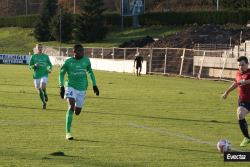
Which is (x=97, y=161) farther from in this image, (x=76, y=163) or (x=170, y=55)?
(x=170, y=55)

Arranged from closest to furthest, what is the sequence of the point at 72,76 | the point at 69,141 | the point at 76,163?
the point at 76,163
the point at 69,141
the point at 72,76

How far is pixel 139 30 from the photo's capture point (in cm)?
7769

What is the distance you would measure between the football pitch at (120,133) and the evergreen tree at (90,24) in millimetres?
57774

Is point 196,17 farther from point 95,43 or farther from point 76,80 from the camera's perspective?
point 76,80

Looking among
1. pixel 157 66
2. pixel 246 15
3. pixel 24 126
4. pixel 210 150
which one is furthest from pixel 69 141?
pixel 246 15

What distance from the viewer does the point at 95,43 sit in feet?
237

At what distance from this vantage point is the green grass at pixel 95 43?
233 feet

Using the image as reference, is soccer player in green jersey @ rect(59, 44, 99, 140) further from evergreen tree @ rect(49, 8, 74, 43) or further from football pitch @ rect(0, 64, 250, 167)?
evergreen tree @ rect(49, 8, 74, 43)

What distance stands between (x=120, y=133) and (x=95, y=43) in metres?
64.0

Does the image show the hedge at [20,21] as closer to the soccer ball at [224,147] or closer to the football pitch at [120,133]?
the football pitch at [120,133]

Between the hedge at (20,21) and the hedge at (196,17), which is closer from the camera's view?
the hedge at (196,17)

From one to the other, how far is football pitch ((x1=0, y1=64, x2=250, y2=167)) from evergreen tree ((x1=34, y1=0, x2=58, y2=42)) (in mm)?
66996

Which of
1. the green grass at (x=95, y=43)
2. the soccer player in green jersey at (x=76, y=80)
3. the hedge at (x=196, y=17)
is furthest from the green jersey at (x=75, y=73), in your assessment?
the hedge at (x=196, y=17)

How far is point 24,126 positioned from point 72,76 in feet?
7.29
